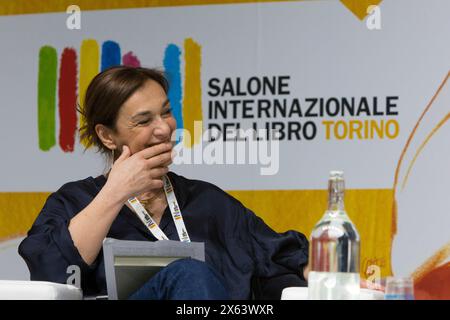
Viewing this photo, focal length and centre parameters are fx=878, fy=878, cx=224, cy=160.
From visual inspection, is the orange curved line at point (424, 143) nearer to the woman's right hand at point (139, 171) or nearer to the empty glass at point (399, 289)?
the woman's right hand at point (139, 171)

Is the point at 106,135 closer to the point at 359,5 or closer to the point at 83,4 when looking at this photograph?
the point at 83,4

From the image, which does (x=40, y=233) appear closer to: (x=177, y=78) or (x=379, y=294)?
(x=379, y=294)

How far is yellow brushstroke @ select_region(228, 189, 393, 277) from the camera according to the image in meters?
3.80

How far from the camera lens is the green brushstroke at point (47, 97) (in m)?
4.21

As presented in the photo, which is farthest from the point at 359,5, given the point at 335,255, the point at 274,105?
the point at 335,255

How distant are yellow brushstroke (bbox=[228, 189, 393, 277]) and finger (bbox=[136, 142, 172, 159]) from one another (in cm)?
103

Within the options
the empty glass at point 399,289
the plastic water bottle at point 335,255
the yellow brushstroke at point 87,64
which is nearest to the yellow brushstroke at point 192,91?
the yellow brushstroke at point 87,64

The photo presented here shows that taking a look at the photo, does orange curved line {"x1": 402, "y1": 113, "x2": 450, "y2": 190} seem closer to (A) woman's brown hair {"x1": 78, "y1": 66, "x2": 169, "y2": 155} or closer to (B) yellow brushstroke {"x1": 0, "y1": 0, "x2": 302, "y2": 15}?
(B) yellow brushstroke {"x1": 0, "y1": 0, "x2": 302, "y2": 15}

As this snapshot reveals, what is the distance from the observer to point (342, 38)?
3.89 meters

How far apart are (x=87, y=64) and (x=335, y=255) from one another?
2606mm

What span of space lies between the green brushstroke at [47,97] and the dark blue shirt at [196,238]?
120 cm

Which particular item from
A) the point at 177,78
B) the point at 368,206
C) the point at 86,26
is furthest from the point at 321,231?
the point at 86,26
